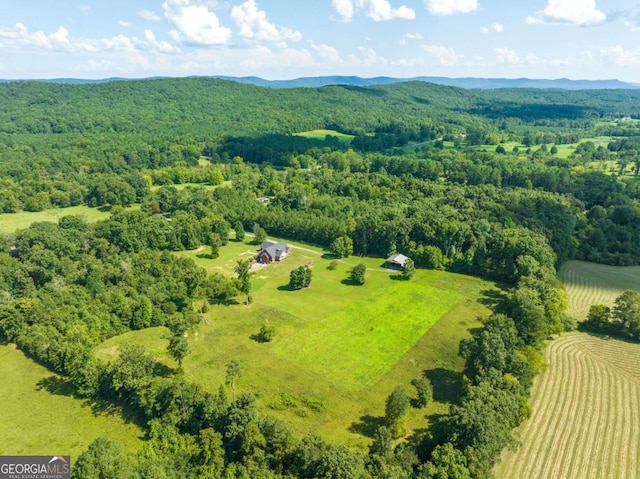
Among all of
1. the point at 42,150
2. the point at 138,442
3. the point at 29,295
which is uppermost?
the point at 42,150

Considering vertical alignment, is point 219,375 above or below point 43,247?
below

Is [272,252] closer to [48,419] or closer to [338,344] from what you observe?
[338,344]

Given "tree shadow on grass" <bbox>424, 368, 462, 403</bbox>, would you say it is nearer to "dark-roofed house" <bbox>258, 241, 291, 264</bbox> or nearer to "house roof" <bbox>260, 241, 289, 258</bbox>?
"dark-roofed house" <bbox>258, 241, 291, 264</bbox>

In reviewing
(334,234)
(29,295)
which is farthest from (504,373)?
(29,295)

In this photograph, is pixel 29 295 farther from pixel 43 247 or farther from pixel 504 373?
pixel 504 373

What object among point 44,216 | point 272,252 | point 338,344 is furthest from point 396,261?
point 44,216

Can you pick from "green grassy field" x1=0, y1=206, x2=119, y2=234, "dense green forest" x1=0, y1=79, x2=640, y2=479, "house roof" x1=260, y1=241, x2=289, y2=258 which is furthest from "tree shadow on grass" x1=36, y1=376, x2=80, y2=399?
"green grassy field" x1=0, y1=206, x2=119, y2=234
